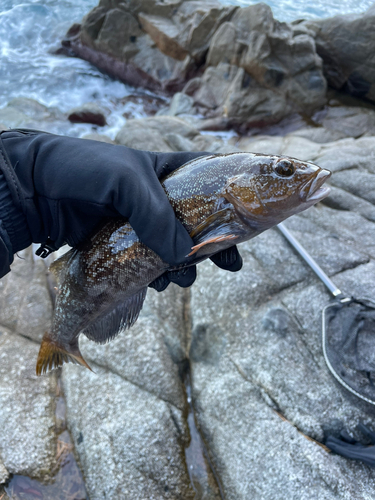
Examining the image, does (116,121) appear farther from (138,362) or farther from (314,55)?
(138,362)

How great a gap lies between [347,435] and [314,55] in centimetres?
1115

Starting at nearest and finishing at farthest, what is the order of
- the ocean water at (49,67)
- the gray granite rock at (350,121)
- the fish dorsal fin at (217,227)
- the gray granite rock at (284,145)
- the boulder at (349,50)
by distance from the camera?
the fish dorsal fin at (217,227) → the gray granite rock at (284,145) → the gray granite rock at (350,121) → the boulder at (349,50) → the ocean water at (49,67)

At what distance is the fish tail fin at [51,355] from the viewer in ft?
9.70

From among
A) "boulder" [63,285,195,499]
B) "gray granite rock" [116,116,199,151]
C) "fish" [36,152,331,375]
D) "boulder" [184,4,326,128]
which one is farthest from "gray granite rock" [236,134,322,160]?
"fish" [36,152,331,375]

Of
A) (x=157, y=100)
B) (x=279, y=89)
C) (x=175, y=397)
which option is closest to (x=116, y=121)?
(x=157, y=100)

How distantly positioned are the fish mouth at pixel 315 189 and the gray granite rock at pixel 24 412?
365 cm

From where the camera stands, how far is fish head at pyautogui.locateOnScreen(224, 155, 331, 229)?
7.97 ft

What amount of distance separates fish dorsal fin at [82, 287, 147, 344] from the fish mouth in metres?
1.50

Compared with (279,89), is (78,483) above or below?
below

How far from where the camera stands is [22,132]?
291cm

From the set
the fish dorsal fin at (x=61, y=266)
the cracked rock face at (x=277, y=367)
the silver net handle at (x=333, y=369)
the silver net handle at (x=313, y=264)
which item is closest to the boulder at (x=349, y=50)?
the cracked rock face at (x=277, y=367)

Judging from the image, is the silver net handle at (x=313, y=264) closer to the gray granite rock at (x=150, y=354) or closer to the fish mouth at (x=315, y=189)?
the gray granite rock at (x=150, y=354)

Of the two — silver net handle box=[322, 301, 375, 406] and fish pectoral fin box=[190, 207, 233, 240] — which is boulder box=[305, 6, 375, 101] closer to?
silver net handle box=[322, 301, 375, 406]

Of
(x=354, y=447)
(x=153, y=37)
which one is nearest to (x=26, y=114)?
(x=153, y=37)
